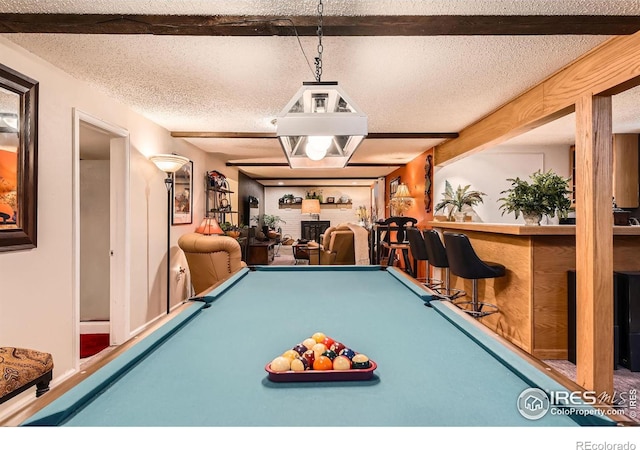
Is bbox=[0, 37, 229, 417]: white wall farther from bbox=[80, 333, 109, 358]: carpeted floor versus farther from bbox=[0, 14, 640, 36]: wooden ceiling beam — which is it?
bbox=[0, 14, 640, 36]: wooden ceiling beam

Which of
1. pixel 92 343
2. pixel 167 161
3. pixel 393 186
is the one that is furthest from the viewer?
pixel 393 186

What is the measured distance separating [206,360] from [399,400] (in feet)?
2.06

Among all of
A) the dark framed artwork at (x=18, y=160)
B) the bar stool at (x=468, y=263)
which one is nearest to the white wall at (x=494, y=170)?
the bar stool at (x=468, y=263)

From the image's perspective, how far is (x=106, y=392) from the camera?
0.98 metres

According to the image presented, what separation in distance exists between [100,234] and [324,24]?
3.74m

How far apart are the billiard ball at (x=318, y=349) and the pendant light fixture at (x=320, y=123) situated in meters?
0.97

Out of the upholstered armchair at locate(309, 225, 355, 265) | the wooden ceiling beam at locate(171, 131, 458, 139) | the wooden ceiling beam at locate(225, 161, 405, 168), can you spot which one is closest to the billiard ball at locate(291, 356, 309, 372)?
the wooden ceiling beam at locate(171, 131, 458, 139)

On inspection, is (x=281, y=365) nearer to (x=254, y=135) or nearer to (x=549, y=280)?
(x=549, y=280)

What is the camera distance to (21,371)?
177cm

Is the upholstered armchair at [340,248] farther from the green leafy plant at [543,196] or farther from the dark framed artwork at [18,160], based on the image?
the dark framed artwork at [18,160]

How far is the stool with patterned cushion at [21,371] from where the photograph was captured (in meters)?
1.68

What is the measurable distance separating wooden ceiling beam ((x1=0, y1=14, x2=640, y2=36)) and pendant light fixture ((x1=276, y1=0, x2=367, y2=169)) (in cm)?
22

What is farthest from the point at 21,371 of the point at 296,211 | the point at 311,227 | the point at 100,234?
the point at 296,211

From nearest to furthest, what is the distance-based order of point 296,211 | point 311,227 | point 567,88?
point 567,88
point 311,227
point 296,211
